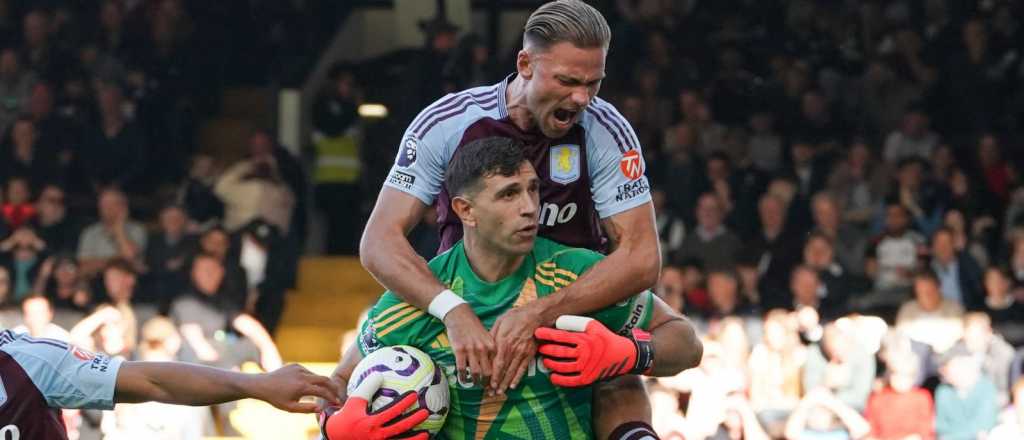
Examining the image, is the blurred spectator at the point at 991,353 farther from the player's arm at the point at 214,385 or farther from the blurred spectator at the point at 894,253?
the player's arm at the point at 214,385

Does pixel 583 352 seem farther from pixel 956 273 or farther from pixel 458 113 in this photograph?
pixel 956 273

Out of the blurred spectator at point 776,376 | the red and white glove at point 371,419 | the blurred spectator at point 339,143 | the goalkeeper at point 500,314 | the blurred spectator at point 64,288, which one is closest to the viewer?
the red and white glove at point 371,419

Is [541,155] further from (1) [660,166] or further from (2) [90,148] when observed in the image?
(2) [90,148]

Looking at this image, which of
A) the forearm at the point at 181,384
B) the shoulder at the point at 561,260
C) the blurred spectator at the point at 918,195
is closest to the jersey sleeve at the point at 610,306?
the shoulder at the point at 561,260

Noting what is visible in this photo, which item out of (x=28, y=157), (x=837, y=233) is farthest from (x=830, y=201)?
(x=28, y=157)

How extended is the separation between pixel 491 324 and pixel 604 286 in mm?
318

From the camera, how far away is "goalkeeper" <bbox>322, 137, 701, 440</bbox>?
4.90 meters

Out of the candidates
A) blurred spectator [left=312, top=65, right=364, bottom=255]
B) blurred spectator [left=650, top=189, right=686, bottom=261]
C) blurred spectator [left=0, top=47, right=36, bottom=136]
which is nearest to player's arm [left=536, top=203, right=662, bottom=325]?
blurred spectator [left=650, top=189, right=686, bottom=261]

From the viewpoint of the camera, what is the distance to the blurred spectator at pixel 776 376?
35.3ft

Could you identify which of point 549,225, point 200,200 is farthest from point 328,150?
point 549,225

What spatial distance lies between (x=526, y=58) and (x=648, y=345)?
0.87 meters

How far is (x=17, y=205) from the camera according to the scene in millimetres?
12719

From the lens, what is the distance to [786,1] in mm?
13859

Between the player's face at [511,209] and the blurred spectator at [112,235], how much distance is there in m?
7.83
